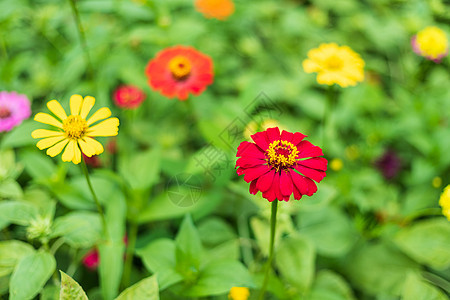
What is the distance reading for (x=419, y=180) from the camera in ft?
4.62

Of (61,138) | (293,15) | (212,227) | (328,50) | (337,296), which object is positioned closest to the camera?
(61,138)

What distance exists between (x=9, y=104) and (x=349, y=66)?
4.15 feet

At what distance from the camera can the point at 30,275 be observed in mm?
857

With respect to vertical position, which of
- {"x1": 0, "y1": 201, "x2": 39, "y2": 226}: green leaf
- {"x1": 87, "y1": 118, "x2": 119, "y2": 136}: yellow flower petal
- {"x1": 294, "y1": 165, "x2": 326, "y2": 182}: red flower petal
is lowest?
{"x1": 0, "y1": 201, "x2": 39, "y2": 226}: green leaf

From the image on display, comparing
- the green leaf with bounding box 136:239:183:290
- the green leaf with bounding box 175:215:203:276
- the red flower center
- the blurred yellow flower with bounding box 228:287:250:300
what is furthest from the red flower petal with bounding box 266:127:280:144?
the red flower center

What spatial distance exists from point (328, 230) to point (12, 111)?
123cm

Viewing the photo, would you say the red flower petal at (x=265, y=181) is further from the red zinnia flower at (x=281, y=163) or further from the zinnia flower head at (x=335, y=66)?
Answer: the zinnia flower head at (x=335, y=66)

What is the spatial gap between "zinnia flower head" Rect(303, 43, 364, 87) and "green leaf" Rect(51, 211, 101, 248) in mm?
897

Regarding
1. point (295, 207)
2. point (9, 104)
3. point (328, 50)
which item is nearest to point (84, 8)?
point (9, 104)

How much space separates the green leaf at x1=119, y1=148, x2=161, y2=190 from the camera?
3.76 ft

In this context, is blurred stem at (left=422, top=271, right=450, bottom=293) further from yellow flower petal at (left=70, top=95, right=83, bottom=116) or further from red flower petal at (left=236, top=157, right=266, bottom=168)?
yellow flower petal at (left=70, top=95, right=83, bottom=116)

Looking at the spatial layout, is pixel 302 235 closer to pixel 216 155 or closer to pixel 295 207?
pixel 295 207

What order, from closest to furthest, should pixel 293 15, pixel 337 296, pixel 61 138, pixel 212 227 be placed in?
1. pixel 61 138
2. pixel 337 296
3. pixel 212 227
4. pixel 293 15

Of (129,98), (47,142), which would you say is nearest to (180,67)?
(129,98)
